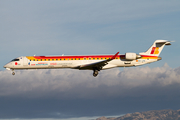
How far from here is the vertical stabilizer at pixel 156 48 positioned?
54250 millimetres

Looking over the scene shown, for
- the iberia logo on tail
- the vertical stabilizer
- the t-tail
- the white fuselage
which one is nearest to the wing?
the white fuselage

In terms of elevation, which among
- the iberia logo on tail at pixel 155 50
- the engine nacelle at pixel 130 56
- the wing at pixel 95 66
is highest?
the iberia logo on tail at pixel 155 50

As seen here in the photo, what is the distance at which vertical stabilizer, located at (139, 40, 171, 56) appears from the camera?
54250mm

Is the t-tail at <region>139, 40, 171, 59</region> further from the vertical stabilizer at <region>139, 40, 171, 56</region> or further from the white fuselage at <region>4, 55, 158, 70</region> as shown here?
the white fuselage at <region>4, 55, 158, 70</region>

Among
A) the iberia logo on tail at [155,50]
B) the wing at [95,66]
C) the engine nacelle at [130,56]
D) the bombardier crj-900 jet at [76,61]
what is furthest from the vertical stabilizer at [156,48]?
the wing at [95,66]

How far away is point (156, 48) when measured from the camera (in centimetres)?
5469

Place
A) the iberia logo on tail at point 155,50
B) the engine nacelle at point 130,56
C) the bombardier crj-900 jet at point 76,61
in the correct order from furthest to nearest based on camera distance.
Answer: the iberia logo on tail at point 155,50, the bombardier crj-900 jet at point 76,61, the engine nacelle at point 130,56

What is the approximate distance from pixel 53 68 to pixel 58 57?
2.45 meters

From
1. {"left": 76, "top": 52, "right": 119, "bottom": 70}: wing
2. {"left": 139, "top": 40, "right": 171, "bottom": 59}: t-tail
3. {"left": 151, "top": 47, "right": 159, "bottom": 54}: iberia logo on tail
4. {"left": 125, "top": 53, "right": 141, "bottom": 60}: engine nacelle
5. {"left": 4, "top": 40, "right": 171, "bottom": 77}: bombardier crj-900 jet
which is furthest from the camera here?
{"left": 151, "top": 47, "right": 159, "bottom": 54}: iberia logo on tail

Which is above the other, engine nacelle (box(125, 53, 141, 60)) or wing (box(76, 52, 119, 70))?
engine nacelle (box(125, 53, 141, 60))

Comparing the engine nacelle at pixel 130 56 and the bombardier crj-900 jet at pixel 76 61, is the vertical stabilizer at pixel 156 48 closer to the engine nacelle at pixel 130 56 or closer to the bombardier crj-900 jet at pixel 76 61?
the bombardier crj-900 jet at pixel 76 61

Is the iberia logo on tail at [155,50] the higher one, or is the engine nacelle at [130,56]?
the iberia logo on tail at [155,50]

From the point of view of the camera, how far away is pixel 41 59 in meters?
52.4

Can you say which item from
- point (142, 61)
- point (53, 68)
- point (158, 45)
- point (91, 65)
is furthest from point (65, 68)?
point (158, 45)
